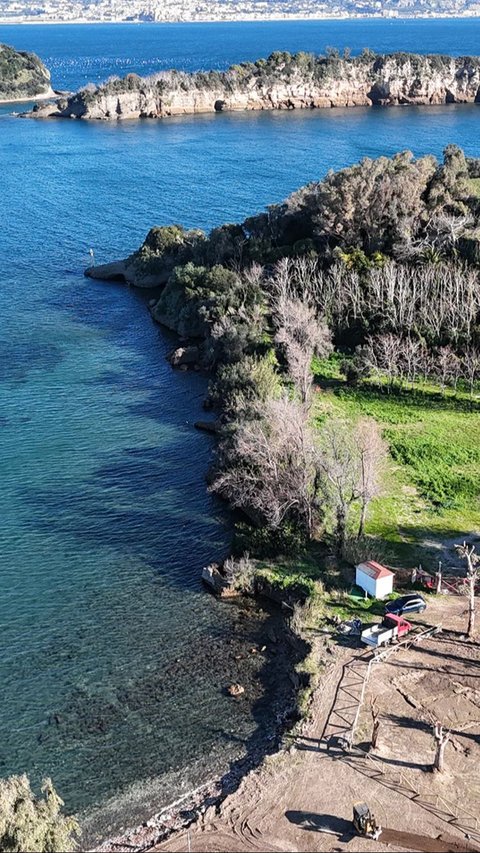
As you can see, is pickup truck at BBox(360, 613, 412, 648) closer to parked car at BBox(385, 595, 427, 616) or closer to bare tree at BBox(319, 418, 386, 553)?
parked car at BBox(385, 595, 427, 616)

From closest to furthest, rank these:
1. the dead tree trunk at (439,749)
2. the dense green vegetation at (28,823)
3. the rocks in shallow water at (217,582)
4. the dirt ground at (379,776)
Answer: the dense green vegetation at (28,823) → the dirt ground at (379,776) → the dead tree trunk at (439,749) → the rocks in shallow water at (217,582)

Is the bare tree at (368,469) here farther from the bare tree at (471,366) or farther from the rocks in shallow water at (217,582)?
the bare tree at (471,366)

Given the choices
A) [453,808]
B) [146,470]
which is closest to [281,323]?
[146,470]


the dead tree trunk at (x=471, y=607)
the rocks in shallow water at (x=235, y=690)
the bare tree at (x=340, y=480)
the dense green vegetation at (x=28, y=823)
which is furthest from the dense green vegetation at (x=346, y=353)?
the dense green vegetation at (x=28, y=823)

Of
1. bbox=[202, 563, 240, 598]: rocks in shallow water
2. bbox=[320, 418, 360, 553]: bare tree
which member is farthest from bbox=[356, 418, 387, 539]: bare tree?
bbox=[202, 563, 240, 598]: rocks in shallow water

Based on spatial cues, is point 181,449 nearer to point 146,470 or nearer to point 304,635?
point 146,470

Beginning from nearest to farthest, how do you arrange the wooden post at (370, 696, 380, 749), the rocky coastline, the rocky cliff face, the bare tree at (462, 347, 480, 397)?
the rocky coastline
the wooden post at (370, 696, 380, 749)
the bare tree at (462, 347, 480, 397)
the rocky cliff face
